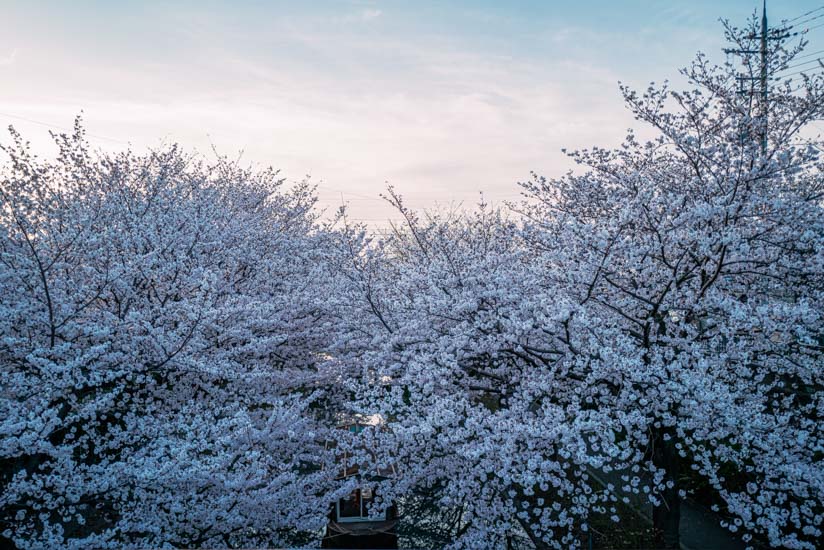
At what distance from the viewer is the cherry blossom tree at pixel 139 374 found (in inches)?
232

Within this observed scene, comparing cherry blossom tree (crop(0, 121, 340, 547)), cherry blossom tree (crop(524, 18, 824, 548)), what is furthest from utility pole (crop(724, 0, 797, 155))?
cherry blossom tree (crop(0, 121, 340, 547))

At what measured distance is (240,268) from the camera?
10.5 meters

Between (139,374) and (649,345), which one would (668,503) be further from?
(139,374)

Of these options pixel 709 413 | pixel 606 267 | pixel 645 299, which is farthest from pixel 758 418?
pixel 606 267

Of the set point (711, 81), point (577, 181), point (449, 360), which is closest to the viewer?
point (449, 360)

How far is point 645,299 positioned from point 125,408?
19.8 feet

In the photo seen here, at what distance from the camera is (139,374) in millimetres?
7016

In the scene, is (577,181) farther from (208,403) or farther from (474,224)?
(208,403)

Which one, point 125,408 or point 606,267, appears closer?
point 606,267

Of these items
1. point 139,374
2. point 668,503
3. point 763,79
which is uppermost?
point 763,79

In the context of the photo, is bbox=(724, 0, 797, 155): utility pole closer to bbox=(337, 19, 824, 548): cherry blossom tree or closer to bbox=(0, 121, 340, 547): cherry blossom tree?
bbox=(337, 19, 824, 548): cherry blossom tree

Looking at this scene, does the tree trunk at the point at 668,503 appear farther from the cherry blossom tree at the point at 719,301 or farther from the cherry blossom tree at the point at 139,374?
the cherry blossom tree at the point at 139,374

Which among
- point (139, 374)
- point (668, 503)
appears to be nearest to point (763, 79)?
point (668, 503)

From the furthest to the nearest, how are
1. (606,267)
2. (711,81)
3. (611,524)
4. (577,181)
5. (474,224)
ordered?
(474,224), (577,181), (611,524), (711,81), (606,267)
